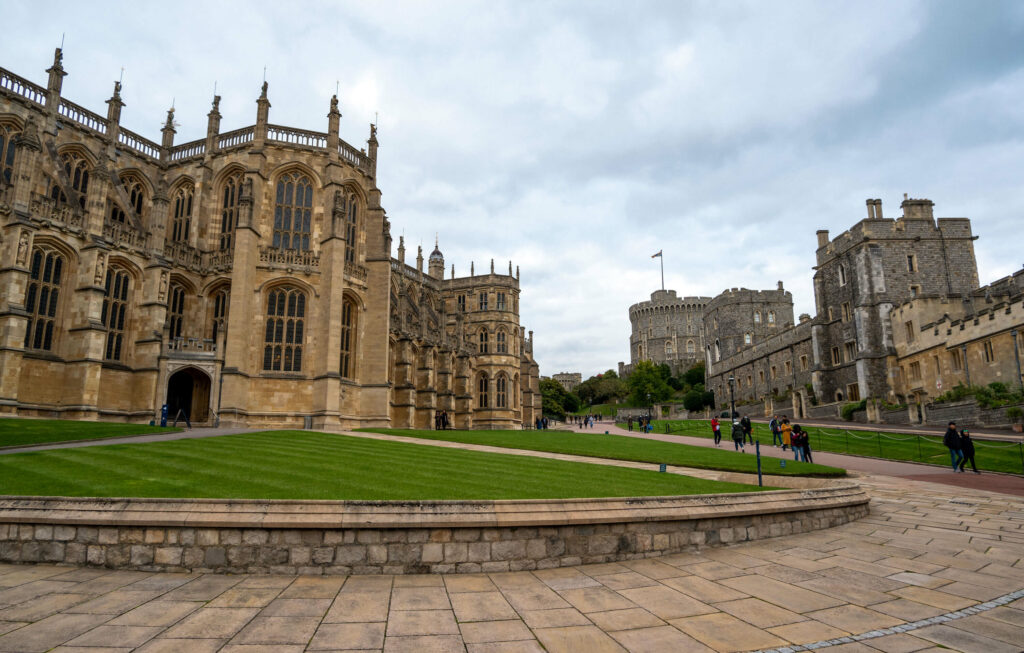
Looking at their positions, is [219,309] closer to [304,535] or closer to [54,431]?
[54,431]

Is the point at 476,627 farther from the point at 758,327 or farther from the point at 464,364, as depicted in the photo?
the point at 758,327

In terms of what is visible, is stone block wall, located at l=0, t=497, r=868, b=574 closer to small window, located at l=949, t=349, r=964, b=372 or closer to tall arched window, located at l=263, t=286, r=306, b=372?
tall arched window, located at l=263, t=286, r=306, b=372

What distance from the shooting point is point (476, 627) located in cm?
520

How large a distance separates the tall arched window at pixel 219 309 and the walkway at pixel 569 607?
976 inches

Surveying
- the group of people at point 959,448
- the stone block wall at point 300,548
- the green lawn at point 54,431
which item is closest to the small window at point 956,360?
the group of people at point 959,448

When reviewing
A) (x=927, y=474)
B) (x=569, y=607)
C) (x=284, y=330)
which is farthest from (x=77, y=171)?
(x=927, y=474)

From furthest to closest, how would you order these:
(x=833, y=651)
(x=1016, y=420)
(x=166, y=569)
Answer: (x=1016, y=420) → (x=166, y=569) → (x=833, y=651)

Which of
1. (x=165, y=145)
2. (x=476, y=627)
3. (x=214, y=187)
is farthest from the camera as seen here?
(x=165, y=145)

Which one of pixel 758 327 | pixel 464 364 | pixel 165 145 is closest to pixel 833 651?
pixel 165 145

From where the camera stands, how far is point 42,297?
24.4 meters

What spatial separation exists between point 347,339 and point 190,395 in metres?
8.66

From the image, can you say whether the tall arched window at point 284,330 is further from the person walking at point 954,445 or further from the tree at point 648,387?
the tree at point 648,387

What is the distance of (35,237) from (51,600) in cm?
2515

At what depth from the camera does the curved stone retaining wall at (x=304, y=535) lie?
7105mm
